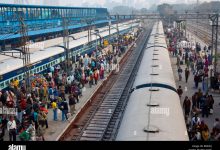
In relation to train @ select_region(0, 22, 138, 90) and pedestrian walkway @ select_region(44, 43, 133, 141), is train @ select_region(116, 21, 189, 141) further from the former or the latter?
train @ select_region(0, 22, 138, 90)

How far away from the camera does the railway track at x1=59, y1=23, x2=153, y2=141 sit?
582 inches

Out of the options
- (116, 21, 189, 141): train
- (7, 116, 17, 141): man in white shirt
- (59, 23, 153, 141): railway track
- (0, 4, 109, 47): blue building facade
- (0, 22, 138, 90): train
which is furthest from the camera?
(0, 4, 109, 47): blue building facade

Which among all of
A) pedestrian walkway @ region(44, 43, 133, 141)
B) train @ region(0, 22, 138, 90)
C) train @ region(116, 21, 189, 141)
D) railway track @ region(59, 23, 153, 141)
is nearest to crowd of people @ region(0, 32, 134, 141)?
pedestrian walkway @ region(44, 43, 133, 141)

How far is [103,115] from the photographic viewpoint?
17906 mm

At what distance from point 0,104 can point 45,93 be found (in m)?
3.08

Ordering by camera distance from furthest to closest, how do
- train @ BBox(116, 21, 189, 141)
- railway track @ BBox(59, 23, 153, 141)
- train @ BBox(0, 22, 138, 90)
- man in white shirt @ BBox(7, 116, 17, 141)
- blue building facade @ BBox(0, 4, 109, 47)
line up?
1. blue building facade @ BBox(0, 4, 109, 47)
2. train @ BBox(0, 22, 138, 90)
3. railway track @ BBox(59, 23, 153, 141)
4. man in white shirt @ BBox(7, 116, 17, 141)
5. train @ BBox(116, 21, 189, 141)

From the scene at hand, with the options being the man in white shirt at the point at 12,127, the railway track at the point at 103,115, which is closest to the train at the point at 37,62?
the railway track at the point at 103,115

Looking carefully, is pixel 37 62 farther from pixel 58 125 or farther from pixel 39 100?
pixel 58 125

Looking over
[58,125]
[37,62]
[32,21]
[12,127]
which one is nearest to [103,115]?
[58,125]

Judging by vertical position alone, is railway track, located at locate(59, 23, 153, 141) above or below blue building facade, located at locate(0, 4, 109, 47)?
below
